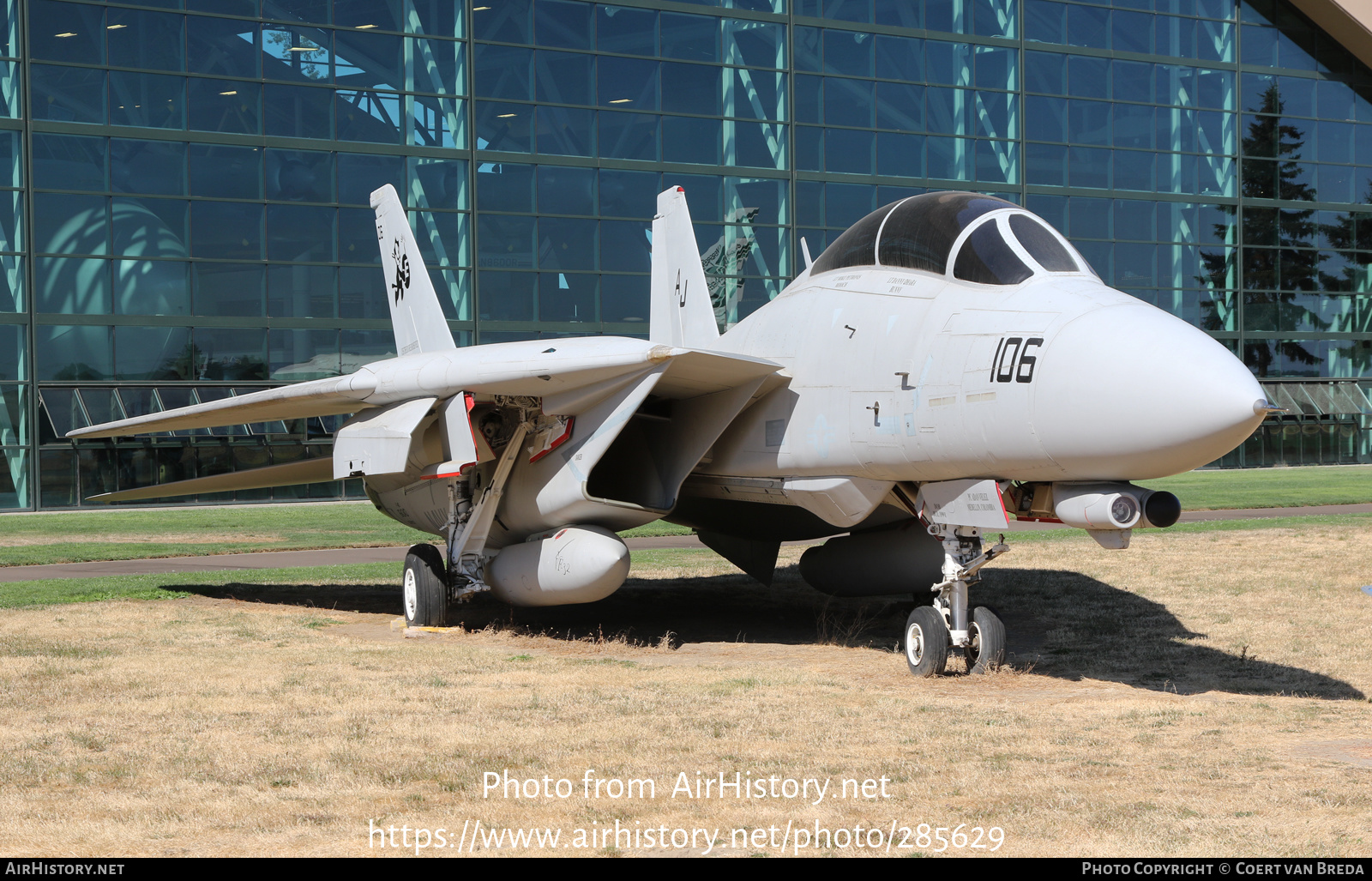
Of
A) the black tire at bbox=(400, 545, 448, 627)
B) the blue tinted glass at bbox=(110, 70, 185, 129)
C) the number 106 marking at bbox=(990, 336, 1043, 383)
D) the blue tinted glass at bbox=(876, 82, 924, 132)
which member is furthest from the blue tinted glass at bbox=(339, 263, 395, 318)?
the number 106 marking at bbox=(990, 336, 1043, 383)

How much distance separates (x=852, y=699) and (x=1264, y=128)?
4526cm

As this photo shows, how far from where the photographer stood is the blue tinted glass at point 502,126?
35.4 m

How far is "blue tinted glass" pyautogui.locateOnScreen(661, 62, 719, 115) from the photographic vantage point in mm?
37438

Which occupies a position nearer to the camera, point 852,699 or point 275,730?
point 275,730

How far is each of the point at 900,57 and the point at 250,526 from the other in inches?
988

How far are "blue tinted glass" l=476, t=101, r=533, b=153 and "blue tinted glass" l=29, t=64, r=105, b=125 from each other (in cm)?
951

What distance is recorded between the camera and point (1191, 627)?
11664 mm

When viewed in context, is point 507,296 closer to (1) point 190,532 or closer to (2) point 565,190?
(2) point 565,190

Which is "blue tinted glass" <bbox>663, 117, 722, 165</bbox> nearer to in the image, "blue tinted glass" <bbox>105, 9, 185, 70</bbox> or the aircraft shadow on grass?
"blue tinted glass" <bbox>105, 9, 185, 70</bbox>

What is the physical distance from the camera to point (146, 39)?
32.0 meters

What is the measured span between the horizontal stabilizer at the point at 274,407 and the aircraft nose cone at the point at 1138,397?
22.9ft

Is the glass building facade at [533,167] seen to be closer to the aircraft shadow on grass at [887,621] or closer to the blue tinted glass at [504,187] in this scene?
the blue tinted glass at [504,187]

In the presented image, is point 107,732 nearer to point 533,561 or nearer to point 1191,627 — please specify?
point 533,561
